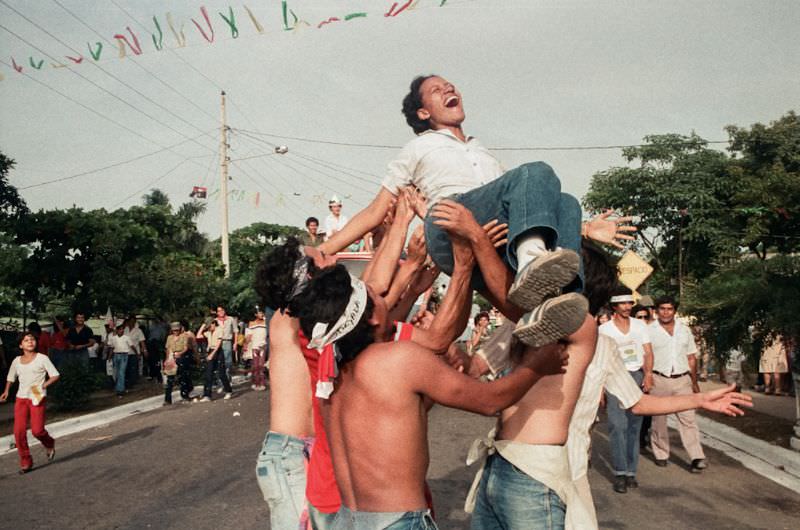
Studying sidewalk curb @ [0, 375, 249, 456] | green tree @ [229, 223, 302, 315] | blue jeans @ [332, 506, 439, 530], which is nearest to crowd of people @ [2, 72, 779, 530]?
blue jeans @ [332, 506, 439, 530]

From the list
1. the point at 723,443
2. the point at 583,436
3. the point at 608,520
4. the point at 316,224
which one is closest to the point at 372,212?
the point at 583,436

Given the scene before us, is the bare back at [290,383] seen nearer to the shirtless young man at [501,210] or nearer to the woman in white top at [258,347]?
the shirtless young man at [501,210]

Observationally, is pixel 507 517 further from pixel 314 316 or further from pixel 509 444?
pixel 314 316

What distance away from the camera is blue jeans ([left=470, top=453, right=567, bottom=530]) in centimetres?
290

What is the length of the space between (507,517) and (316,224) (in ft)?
20.8

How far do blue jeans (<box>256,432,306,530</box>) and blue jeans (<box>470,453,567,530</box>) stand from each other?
94 cm

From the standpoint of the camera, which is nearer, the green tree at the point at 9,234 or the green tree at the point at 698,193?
the green tree at the point at 9,234

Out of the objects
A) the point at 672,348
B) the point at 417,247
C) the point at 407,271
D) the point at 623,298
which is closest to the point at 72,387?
the point at 623,298

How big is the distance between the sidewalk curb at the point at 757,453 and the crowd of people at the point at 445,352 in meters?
5.34

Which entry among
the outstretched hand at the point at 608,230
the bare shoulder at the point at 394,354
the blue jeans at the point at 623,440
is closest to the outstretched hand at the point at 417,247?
the outstretched hand at the point at 608,230

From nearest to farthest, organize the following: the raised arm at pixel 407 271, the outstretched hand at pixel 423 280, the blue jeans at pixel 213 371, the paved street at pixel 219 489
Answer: the raised arm at pixel 407 271, the outstretched hand at pixel 423 280, the paved street at pixel 219 489, the blue jeans at pixel 213 371

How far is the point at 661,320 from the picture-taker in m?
8.99

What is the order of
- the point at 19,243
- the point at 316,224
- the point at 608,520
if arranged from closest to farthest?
the point at 608,520, the point at 316,224, the point at 19,243

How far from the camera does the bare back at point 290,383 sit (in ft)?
12.2
